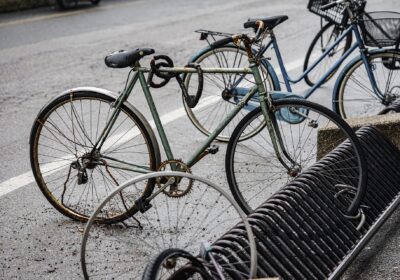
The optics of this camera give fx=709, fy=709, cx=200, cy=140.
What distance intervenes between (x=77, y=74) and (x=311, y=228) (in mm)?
6067

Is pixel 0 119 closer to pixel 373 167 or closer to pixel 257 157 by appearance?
pixel 257 157

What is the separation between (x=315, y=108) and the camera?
183 inches

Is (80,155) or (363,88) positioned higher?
(80,155)

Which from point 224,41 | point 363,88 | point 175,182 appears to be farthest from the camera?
point 363,88

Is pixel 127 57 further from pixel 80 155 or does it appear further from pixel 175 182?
pixel 80 155

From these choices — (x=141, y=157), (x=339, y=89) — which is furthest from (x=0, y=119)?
(x=339, y=89)

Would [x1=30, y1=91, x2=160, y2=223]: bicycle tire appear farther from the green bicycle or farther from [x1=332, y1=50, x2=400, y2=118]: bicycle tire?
[x1=332, y1=50, x2=400, y2=118]: bicycle tire

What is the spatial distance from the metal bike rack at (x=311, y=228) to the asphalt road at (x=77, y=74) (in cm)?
20

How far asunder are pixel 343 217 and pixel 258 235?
2.39 ft

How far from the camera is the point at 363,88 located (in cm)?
690

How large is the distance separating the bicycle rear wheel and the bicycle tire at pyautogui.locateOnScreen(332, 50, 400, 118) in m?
1.67

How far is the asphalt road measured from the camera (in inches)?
188

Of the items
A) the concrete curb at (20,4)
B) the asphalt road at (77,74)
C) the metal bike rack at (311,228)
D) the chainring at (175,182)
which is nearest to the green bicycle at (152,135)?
the chainring at (175,182)

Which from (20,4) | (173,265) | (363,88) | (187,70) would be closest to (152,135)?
(187,70)
